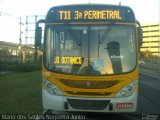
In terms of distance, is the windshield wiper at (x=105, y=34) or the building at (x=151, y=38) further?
the building at (x=151, y=38)

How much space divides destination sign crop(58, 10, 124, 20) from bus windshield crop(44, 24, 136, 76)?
25 cm

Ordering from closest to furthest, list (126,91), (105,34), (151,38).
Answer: (126,91)
(105,34)
(151,38)

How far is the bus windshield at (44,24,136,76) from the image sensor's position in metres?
10.6

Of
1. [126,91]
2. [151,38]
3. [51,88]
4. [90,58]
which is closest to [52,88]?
[51,88]

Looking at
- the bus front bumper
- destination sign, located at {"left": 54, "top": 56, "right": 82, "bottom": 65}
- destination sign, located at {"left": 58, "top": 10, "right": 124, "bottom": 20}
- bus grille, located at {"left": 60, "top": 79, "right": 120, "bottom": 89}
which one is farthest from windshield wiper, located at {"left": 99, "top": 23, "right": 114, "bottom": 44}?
the bus front bumper

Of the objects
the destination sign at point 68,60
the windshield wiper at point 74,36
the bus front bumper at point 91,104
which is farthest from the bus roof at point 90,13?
the bus front bumper at point 91,104

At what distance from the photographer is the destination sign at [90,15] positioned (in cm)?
1091

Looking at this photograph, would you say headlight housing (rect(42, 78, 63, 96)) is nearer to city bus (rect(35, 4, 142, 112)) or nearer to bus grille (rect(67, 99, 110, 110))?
city bus (rect(35, 4, 142, 112))

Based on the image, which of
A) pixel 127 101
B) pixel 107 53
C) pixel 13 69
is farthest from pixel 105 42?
pixel 13 69

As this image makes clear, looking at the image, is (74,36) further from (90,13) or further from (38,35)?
(38,35)

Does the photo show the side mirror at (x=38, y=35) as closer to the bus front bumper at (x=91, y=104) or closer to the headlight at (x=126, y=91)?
the bus front bumper at (x=91, y=104)

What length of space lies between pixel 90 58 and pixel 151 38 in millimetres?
115625

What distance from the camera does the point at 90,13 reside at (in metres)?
11.0

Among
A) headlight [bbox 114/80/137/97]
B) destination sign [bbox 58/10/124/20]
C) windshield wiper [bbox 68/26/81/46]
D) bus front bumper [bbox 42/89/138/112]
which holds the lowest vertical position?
bus front bumper [bbox 42/89/138/112]
